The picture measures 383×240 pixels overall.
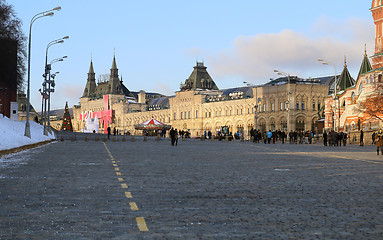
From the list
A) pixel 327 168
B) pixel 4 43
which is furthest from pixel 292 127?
pixel 327 168

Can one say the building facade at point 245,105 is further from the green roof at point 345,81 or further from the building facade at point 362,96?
the building facade at point 362,96

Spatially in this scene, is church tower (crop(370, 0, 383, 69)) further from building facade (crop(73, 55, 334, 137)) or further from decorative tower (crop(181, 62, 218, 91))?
decorative tower (crop(181, 62, 218, 91))

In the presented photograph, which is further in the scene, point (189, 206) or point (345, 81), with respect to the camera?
point (345, 81)

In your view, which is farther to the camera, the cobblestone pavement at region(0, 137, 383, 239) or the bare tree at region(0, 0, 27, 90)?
the bare tree at region(0, 0, 27, 90)

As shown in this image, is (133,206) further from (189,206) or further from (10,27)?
(10,27)

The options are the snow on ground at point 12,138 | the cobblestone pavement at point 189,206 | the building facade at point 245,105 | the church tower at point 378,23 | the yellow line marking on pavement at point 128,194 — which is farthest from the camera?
the building facade at point 245,105

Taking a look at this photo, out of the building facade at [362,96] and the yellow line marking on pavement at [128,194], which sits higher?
the building facade at [362,96]

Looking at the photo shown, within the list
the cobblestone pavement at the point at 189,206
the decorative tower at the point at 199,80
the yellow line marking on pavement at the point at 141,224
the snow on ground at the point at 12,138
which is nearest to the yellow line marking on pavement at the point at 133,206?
the cobblestone pavement at the point at 189,206

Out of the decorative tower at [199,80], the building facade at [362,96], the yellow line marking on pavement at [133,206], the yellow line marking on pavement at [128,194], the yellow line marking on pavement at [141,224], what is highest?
the decorative tower at [199,80]

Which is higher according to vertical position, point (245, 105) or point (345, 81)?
point (345, 81)

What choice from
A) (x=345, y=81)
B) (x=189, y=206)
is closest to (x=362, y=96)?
(x=345, y=81)

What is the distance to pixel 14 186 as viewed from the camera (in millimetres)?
14188

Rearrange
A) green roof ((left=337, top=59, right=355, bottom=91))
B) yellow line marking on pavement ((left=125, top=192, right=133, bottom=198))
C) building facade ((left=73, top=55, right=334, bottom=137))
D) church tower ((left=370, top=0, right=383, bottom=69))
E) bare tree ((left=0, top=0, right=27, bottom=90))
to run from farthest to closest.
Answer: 1. building facade ((left=73, top=55, right=334, bottom=137))
2. green roof ((left=337, top=59, right=355, bottom=91))
3. church tower ((left=370, top=0, right=383, bottom=69))
4. bare tree ((left=0, top=0, right=27, bottom=90))
5. yellow line marking on pavement ((left=125, top=192, right=133, bottom=198))

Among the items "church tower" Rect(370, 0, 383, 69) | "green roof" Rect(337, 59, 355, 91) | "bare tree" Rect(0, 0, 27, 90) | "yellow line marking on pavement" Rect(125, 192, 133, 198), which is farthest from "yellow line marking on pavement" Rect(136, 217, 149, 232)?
"green roof" Rect(337, 59, 355, 91)
